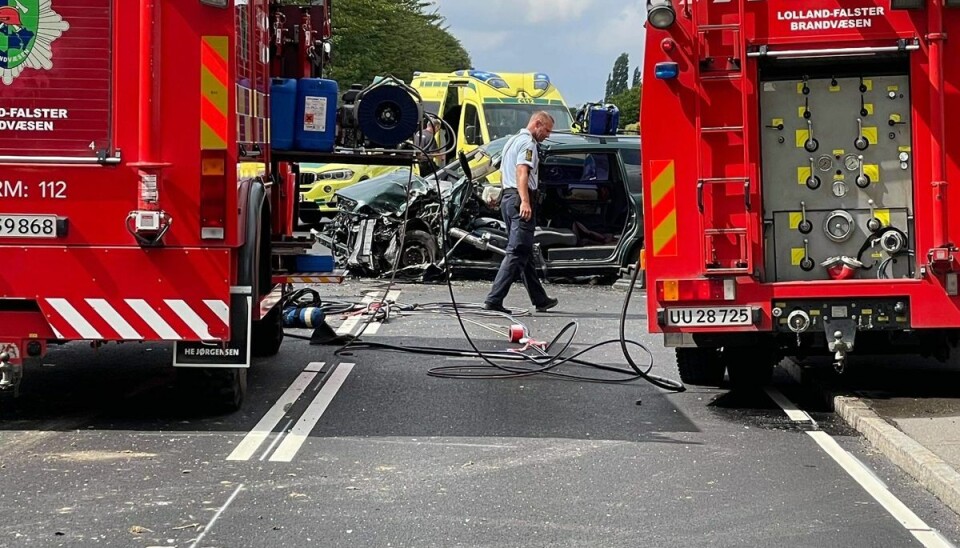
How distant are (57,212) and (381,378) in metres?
3.19

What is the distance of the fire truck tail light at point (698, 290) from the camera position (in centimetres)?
857

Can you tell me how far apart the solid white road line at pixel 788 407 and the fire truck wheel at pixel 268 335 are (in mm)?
3989

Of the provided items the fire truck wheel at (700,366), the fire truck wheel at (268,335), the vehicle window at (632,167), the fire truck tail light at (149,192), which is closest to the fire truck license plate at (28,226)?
the fire truck tail light at (149,192)

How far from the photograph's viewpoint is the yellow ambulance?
26359 mm

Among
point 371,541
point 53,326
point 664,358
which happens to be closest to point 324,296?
point 664,358

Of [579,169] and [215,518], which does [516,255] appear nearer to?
[579,169]

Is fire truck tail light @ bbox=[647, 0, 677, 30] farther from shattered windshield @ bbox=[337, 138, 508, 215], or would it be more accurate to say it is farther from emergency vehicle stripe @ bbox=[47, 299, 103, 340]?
shattered windshield @ bbox=[337, 138, 508, 215]

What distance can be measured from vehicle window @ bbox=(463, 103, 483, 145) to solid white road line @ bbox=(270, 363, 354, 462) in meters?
16.0

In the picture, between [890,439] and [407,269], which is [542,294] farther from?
[890,439]

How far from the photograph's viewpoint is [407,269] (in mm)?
17453

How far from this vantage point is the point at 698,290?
8.60m

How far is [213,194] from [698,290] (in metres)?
3.05

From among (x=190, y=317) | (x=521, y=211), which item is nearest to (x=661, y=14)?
(x=190, y=317)

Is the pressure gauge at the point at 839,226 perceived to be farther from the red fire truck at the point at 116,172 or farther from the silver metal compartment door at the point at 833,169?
the red fire truck at the point at 116,172
